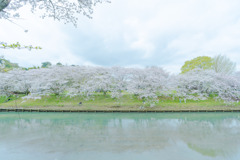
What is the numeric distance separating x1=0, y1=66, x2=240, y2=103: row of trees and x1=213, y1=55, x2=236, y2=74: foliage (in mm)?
8957

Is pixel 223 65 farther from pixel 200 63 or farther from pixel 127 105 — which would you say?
pixel 127 105

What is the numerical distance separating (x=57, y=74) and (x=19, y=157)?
11.7 metres

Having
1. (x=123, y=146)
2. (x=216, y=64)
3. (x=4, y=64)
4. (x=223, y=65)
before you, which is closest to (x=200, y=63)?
(x=216, y=64)

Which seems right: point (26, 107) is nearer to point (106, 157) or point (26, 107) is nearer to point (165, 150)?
point (106, 157)

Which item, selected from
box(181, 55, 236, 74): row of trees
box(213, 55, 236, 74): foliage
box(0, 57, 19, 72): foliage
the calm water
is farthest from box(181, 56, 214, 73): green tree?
box(0, 57, 19, 72): foliage

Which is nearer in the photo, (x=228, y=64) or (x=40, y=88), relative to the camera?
(x=40, y=88)

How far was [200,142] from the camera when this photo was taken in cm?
532

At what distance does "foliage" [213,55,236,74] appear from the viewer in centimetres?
2184

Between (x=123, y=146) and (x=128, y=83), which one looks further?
(x=128, y=83)

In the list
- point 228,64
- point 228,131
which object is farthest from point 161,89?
point 228,64

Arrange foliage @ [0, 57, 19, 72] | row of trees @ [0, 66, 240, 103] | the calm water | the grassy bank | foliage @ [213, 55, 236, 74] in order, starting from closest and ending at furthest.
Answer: foliage @ [0, 57, 19, 72] < the calm water < the grassy bank < row of trees @ [0, 66, 240, 103] < foliage @ [213, 55, 236, 74]

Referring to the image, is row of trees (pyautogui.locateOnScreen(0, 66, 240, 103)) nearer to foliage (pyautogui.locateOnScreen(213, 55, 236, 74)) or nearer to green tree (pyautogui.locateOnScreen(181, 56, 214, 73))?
Answer: green tree (pyautogui.locateOnScreen(181, 56, 214, 73))

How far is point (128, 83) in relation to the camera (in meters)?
14.2

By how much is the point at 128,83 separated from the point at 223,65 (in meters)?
20.0
